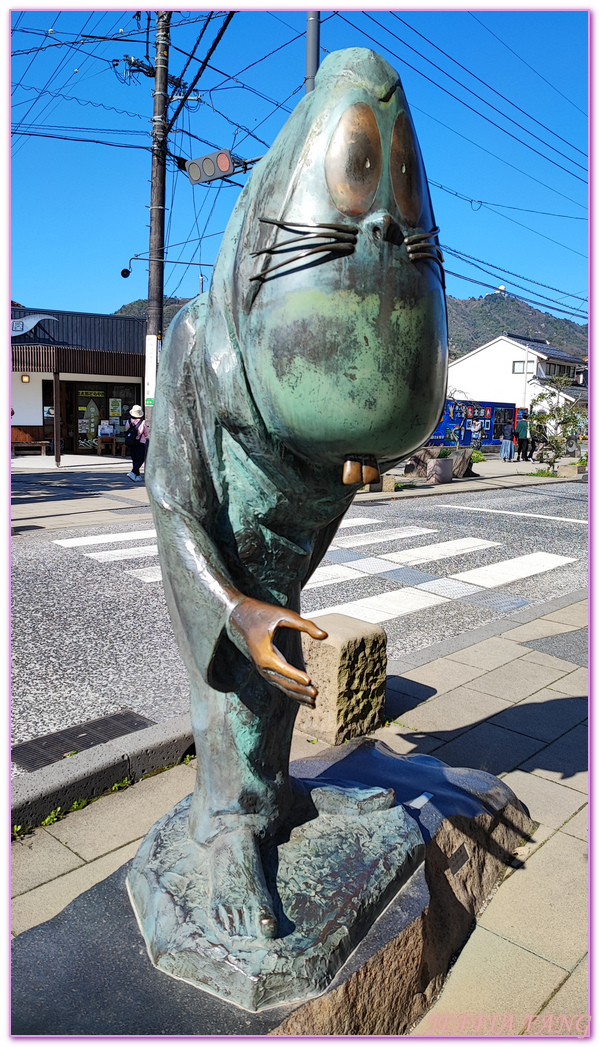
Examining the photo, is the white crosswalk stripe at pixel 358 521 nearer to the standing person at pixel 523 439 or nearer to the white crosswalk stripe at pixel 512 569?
the white crosswalk stripe at pixel 512 569

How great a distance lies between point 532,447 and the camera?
27016 mm

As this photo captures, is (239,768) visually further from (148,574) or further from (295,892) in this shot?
(148,574)

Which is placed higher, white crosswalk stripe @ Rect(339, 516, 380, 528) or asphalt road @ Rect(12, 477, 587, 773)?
white crosswalk stripe @ Rect(339, 516, 380, 528)

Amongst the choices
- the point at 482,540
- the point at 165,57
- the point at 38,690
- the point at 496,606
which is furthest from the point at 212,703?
the point at 165,57

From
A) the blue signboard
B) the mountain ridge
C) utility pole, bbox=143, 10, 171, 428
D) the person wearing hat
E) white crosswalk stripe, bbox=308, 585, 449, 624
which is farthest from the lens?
the mountain ridge

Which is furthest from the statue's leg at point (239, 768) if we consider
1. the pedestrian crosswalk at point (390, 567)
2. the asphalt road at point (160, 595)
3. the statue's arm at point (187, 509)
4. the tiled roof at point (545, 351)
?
the tiled roof at point (545, 351)

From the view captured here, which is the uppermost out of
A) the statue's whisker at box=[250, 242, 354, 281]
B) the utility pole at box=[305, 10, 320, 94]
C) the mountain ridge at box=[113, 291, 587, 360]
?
the mountain ridge at box=[113, 291, 587, 360]

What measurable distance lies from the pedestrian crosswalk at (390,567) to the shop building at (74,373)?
13119 mm

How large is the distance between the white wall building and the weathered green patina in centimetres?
3808

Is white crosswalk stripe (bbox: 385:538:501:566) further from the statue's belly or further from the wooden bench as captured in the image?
the wooden bench

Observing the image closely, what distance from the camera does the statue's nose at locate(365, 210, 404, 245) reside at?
4.52 ft

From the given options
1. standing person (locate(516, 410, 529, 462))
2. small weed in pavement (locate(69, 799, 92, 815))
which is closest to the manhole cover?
small weed in pavement (locate(69, 799, 92, 815))

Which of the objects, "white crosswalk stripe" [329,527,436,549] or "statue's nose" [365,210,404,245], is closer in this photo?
"statue's nose" [365,210,404,245]

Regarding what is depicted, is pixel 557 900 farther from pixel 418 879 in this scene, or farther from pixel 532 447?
pixel 532 447
